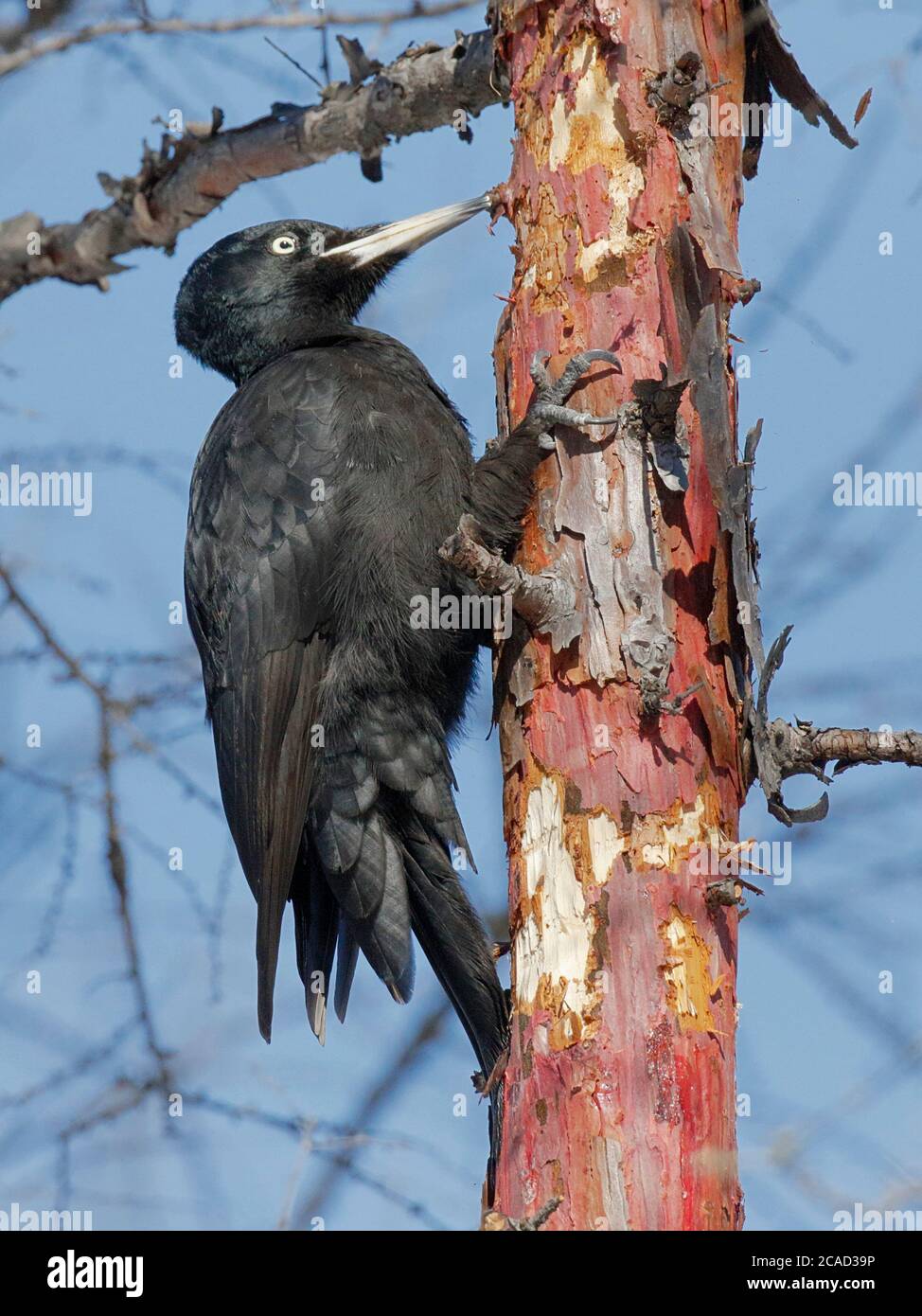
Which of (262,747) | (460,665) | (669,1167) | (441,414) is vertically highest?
(441,414)

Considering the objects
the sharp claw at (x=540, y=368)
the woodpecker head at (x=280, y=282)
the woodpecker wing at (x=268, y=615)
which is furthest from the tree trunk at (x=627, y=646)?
the woodpecker head at (x=280, y=282)

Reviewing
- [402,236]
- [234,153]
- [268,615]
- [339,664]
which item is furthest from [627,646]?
[234,153]

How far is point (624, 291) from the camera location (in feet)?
9.51

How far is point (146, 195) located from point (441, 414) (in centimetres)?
119

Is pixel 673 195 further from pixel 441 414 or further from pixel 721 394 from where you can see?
pixel 441 414

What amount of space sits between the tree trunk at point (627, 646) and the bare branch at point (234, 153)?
0.57m

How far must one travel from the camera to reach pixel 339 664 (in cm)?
347

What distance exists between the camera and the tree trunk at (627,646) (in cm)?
242

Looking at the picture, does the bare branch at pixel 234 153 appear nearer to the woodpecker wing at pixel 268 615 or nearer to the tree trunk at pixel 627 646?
the tree trunk at pixel 627 646

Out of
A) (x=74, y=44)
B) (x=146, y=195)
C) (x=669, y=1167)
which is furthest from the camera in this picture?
(x=146, y=195)

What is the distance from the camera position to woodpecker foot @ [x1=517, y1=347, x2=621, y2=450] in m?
2.87

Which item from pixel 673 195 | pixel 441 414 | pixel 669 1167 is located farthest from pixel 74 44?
pixel 669 1167

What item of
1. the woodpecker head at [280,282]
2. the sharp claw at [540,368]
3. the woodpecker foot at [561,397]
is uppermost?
the woodpecker head at [280,282]

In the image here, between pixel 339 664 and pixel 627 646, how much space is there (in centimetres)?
97
